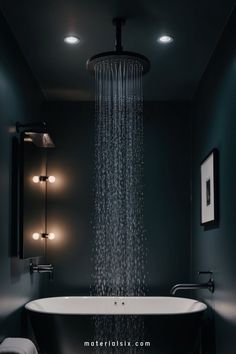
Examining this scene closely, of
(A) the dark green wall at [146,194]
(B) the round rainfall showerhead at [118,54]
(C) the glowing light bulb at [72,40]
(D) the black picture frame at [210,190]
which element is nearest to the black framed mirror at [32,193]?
(A) the dark green wall at [146,194]

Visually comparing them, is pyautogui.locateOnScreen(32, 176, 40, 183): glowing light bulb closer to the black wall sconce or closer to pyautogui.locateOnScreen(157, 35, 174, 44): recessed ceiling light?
the black wall sconce

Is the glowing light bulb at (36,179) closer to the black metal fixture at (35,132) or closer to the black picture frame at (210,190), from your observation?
the black metal fixture at (35,132)

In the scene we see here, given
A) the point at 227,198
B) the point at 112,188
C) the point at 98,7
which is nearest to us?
the point at 98,7

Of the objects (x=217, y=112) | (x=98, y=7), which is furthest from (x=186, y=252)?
(x=98, y=7)

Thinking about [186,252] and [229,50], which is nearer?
[229,50]

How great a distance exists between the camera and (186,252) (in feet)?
17.3

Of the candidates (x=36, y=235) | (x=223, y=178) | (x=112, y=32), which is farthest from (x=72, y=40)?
(x=36, y=235)

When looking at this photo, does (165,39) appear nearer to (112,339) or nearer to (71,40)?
(71,40)

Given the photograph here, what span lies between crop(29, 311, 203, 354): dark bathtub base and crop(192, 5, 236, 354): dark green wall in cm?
22

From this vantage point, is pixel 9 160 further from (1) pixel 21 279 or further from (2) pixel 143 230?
(2) pixel 143 230

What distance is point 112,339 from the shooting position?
12.8 feet

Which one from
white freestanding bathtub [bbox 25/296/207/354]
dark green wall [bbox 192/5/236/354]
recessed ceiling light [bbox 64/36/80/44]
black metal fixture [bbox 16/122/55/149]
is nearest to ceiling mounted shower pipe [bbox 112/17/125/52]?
→ recessed ceiling light [bbox 64/36/80/44]

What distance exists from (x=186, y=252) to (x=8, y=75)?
2.58m

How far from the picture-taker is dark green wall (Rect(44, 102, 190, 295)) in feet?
17.2
